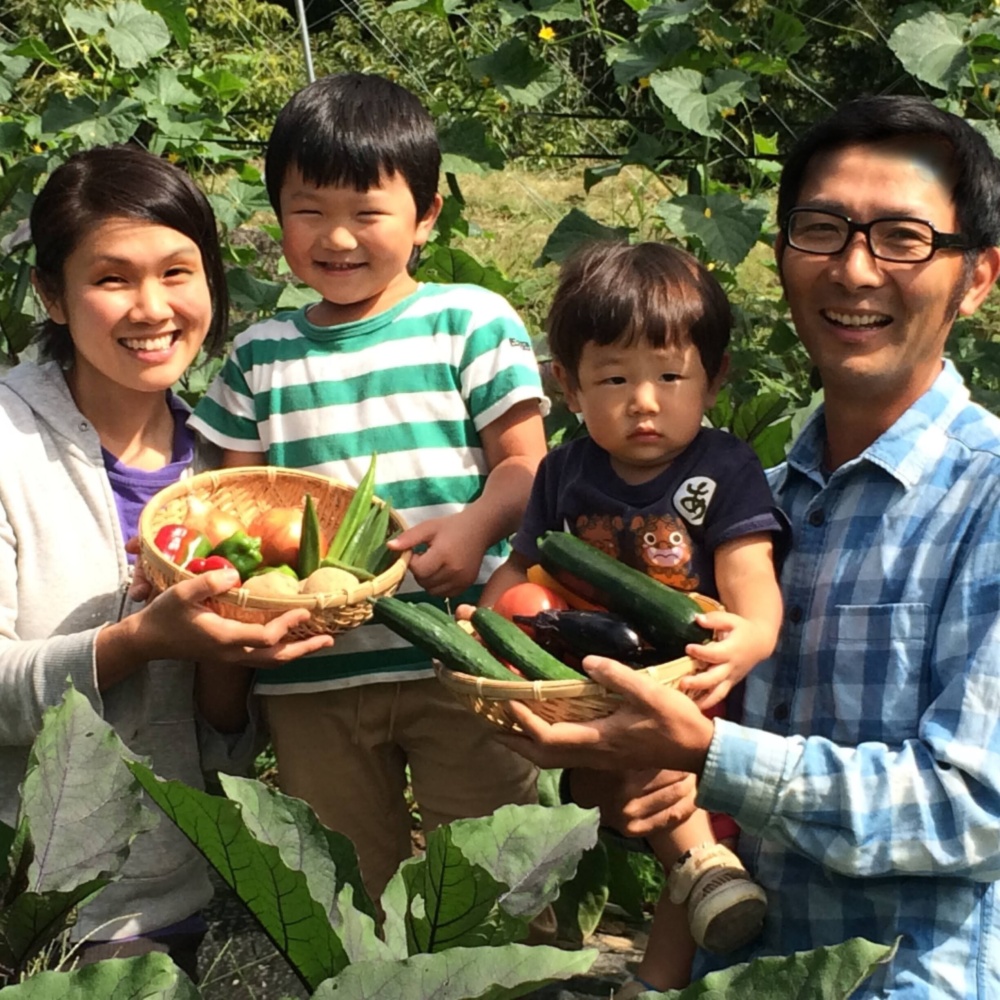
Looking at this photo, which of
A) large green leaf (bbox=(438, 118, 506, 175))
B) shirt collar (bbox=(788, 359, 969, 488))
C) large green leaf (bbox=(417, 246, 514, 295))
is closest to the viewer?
shirt collar (bbox=(788, 359, 969, 488))

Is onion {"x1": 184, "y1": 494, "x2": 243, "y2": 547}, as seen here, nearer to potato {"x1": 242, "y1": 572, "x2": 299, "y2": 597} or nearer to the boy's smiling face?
potato {"x1": 242, "y1": 572, "x2": 299, "y2": 597}

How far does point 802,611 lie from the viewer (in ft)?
7.39

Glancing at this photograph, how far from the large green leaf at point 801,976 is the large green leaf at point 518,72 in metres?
2.97

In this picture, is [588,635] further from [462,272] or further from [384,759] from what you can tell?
[462,272]

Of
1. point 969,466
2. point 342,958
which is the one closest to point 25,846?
point 342,958

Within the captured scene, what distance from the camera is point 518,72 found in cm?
388

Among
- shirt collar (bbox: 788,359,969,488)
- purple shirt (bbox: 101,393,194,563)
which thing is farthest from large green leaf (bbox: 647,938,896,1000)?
purple shirt (bbox: 101,393,194,563)

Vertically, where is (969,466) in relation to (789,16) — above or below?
below

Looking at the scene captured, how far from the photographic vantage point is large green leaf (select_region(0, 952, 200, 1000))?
4.02ft

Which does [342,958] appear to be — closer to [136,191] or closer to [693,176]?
[136,191]

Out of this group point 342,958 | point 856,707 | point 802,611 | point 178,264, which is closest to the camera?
point 342,958

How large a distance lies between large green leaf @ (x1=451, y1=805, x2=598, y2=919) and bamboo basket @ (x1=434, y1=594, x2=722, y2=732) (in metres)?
0.53

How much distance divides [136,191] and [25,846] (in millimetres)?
1538

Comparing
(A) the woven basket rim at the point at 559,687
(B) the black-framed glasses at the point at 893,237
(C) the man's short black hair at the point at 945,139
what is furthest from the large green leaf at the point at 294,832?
(C) the man's short black hair at the point at 945,139
